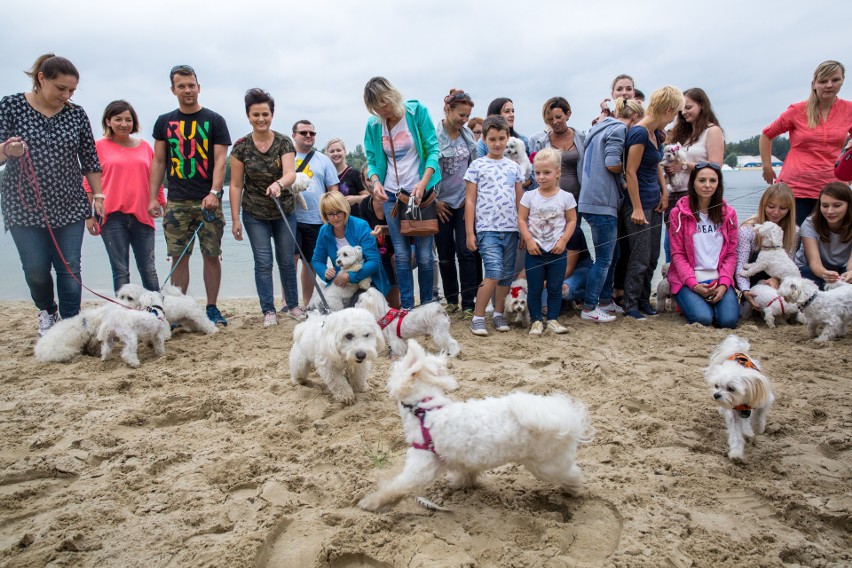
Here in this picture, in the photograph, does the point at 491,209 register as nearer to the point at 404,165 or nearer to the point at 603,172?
the point at 404,165

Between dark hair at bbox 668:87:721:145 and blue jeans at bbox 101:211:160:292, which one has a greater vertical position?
dark hair at bbox 668:87:721:145

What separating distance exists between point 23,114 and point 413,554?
4794 mm

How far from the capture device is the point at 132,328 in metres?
4.55

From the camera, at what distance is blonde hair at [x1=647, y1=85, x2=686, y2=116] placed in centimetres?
504

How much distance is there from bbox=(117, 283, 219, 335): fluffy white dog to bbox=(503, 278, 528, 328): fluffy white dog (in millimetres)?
3222

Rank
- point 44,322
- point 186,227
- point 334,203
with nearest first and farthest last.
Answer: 1. point 44,322
2. point 334,203
3. point 186,227

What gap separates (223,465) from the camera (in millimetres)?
2762

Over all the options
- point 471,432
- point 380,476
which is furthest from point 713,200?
point 380,476

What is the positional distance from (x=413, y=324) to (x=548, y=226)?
5.86 ft

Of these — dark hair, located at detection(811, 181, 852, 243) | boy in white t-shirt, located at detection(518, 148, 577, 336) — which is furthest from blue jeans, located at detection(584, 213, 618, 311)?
dark hair, located at detection(811, 181, 852, 243)

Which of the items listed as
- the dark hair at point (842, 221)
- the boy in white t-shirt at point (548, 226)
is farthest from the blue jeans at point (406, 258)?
the dark hair at point (842, 221)

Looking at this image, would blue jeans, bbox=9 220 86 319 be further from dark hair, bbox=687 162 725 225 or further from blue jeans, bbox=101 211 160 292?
dark hair, bbox=687 162 725 225

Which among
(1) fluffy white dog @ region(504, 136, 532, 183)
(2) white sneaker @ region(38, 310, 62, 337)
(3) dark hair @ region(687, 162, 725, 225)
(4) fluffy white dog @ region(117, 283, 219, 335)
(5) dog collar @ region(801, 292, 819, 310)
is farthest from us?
(1) fluffy white dog @ region(504, 136, 532, 183)

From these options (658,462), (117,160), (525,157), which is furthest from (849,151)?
(117,160)
